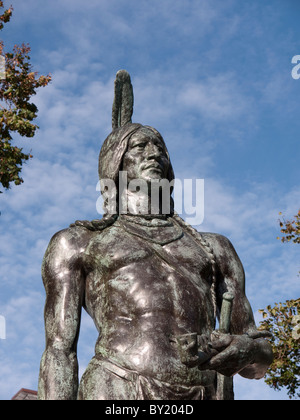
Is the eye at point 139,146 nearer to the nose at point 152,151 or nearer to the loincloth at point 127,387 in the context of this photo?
the nose at point 152,151

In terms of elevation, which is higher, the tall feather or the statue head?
the tall feather

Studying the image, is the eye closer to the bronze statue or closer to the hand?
the bronze statue

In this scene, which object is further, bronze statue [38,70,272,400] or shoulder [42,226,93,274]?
shoulder [42,226,93,274]

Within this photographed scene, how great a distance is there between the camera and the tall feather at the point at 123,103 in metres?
7.06

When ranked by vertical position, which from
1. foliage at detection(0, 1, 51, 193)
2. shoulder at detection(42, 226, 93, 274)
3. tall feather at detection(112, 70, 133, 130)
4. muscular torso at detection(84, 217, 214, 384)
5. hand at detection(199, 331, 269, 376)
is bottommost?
hand at detection(199, 331, 269, 376)

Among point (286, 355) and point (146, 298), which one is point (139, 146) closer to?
point (146, 298)

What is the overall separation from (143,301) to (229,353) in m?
0.77

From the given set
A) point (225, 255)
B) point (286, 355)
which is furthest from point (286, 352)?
point (225, 255)

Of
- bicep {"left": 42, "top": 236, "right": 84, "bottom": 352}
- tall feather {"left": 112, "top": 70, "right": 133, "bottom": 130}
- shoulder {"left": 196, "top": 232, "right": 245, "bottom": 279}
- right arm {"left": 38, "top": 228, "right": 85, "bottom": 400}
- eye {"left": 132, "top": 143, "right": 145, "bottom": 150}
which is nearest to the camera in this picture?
right arm {"left": 38, "top": 228, "right": 85, "bottom": 400}

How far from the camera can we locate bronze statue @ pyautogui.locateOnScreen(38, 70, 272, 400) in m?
5.27

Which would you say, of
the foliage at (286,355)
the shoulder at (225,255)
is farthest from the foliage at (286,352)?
the shoulder at (225,255)

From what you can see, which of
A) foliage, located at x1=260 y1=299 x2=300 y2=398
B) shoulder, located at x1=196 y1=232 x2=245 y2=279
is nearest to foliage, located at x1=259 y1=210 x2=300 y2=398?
foliage, located at x1=260 y1=299 x2=300 y2=398

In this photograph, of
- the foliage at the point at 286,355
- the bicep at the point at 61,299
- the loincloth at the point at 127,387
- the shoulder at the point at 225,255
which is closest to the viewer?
the loincloth at the point at 127,387
